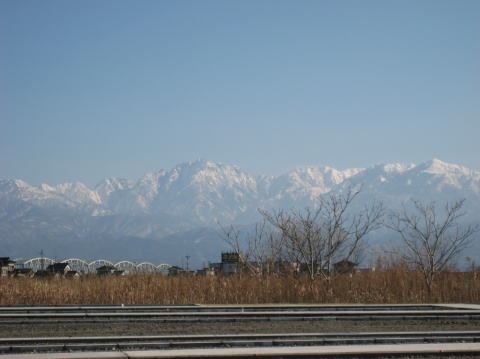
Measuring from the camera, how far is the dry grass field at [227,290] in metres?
23.1

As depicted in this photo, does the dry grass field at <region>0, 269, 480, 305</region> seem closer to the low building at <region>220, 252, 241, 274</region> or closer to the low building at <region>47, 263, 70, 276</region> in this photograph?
the low building at <region>47, 263, 70, 276</region>

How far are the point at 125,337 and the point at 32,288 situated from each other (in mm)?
11133

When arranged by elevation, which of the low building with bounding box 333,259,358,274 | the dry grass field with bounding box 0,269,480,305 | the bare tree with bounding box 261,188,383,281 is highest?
the bare tree with bounding box 261,188,383,281

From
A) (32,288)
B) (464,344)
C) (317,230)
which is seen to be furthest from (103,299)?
(464,344)

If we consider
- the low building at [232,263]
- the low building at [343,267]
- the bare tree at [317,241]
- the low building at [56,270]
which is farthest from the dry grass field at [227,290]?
the low building at [232,263]

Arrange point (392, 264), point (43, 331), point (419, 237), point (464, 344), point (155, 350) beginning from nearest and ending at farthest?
point (155, 350), point (464, 344), point (43, 331), point (392, 264), point (419, 237)

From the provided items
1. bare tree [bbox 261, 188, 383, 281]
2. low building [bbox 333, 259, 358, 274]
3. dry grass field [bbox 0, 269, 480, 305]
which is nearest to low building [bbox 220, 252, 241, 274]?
bare tree [bbox 261, 188, 383, 281]

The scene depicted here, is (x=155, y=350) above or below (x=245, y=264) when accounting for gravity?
below

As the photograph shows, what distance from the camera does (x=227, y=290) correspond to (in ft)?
76.8

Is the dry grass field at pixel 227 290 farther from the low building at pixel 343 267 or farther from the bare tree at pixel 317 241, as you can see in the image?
the low building at pixel 343 267

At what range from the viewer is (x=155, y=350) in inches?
469

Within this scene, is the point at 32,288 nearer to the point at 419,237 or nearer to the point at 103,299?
the point at 103,299

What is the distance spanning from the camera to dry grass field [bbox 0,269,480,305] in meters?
23.1

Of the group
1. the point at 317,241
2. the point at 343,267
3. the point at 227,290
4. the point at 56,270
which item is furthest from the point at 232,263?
the point at 56,270
